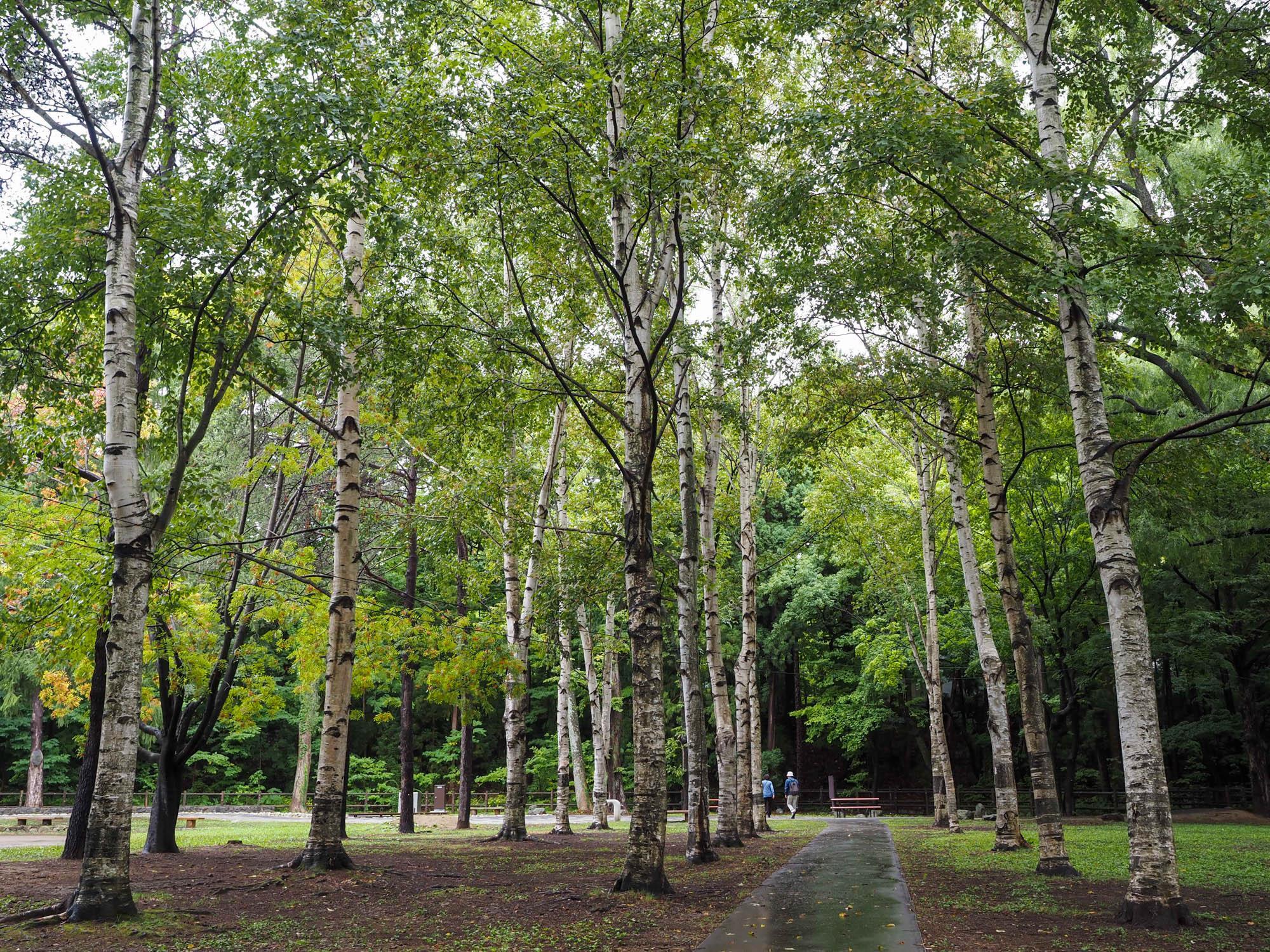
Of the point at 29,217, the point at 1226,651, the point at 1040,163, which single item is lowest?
the point at 1226,651

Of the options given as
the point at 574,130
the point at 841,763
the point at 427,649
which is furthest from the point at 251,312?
the point at 841,763

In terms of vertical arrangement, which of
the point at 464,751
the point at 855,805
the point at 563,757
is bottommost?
the point at 855,805

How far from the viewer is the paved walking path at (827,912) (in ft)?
20.4

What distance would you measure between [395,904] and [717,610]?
8.90 meters

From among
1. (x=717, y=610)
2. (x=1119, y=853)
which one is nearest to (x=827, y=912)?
(x=1119, y=853)

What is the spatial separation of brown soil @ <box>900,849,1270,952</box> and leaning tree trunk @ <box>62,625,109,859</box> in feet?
34.9

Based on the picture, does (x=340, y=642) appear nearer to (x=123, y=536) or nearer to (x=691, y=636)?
(x=123, y=536)

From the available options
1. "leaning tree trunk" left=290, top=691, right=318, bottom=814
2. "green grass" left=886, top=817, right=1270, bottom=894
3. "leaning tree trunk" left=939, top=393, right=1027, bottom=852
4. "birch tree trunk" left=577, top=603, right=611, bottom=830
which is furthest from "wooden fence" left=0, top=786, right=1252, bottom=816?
"leaning tree trunk" left=939, top=393, right=1027, bottom=852

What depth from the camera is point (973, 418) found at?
16828 mm

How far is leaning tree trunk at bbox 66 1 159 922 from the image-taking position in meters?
7.15

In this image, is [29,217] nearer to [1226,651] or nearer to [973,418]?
[973,418]

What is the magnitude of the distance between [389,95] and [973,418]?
12.5 meters

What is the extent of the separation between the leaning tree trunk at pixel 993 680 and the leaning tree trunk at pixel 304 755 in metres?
27.3

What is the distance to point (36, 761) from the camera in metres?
32.8
